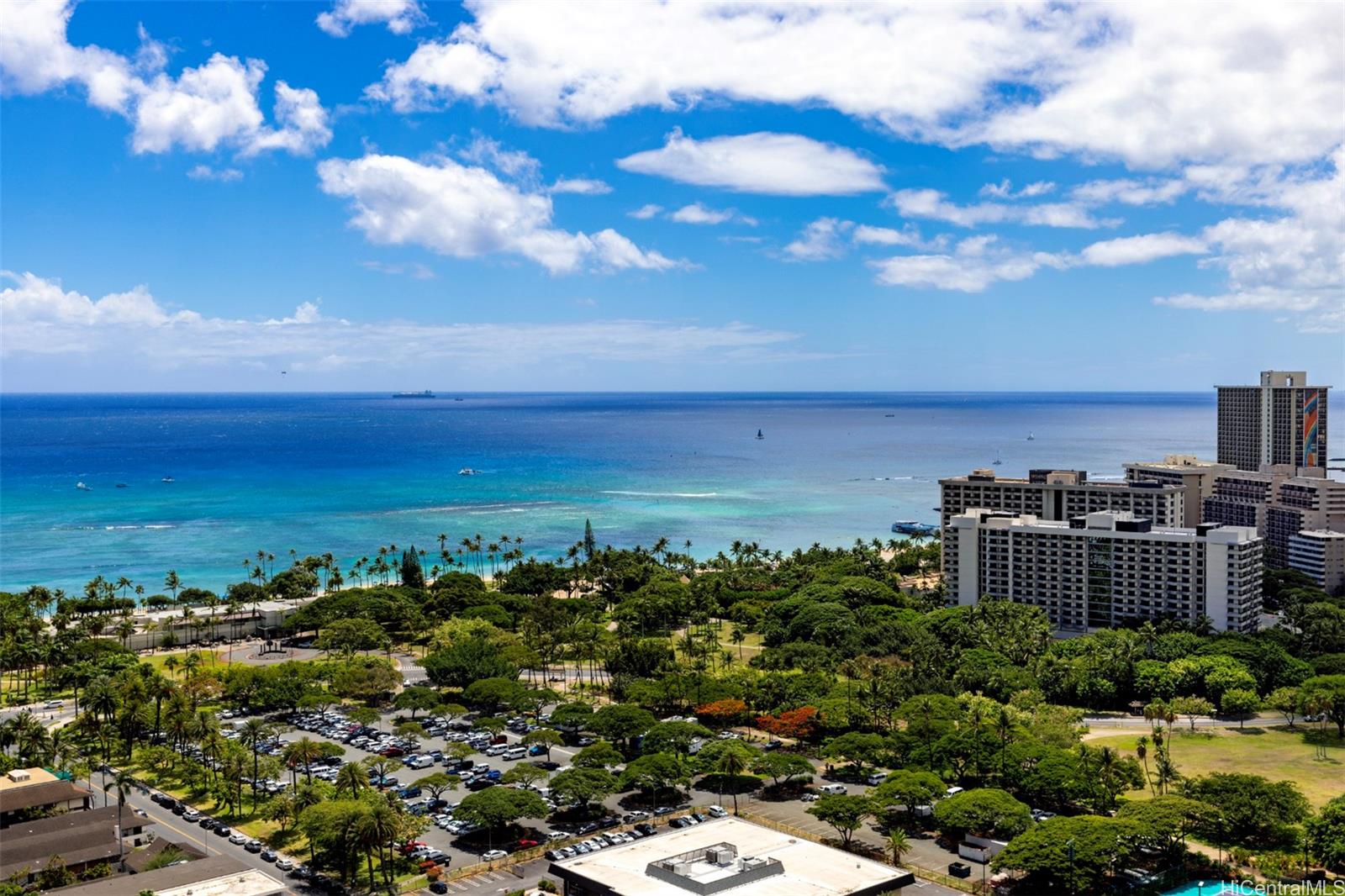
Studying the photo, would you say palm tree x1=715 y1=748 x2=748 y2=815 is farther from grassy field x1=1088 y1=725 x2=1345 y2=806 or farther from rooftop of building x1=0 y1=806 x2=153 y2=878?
rooftop of building x1=0 y1=806 x2=153 y2=878

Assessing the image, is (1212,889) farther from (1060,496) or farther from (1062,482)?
(1062,482)

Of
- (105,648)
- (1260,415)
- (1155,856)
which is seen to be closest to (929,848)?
(1155,856)

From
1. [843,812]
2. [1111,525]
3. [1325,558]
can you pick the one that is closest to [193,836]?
[843,812]

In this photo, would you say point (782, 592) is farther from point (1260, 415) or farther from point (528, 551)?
point (1260, 415)

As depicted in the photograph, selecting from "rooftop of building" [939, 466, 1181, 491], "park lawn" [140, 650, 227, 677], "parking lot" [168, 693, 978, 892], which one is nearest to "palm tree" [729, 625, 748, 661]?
"parking lot" [168, 693, 978, 892]

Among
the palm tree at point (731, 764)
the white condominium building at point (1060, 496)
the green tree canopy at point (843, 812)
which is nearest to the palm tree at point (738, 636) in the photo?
the white condominium building at point (1060, 496)

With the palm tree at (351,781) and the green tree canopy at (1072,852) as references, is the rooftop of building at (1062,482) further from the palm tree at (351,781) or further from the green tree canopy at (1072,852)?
the palm tree at (351,781)
